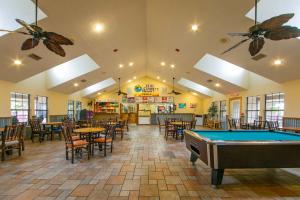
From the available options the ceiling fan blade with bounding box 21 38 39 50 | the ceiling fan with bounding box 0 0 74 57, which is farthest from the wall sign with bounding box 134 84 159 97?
the ceiling fan blade with bounding box 21 38 39 50

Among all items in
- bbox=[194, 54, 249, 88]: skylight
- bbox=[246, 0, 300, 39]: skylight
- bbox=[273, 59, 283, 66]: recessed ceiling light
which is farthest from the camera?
bbox=[194, 54, 249, 88]: skylight

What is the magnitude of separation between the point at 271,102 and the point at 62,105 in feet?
33.8

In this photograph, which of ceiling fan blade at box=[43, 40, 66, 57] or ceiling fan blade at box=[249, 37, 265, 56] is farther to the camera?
ceiling fan blade at box=[43, 40, 66, 57]

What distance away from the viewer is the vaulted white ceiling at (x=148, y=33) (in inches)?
164

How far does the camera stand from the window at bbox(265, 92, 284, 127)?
724 centimetres

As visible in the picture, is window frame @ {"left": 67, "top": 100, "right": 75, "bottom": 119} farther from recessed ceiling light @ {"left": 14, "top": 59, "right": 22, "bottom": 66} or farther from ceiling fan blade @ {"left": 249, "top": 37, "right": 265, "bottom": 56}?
ceiling fan blade @ {"left": 249, "top": 37, "right": 265, "bottom": 56}

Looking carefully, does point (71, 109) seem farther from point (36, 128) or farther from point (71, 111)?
point (36, 128)

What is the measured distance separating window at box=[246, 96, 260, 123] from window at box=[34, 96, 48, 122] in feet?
31.5

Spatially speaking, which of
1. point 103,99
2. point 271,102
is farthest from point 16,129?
point 103,99

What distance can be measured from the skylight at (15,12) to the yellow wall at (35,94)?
3286mm

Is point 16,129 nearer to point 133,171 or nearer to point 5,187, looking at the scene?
point 5,187

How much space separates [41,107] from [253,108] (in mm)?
10007

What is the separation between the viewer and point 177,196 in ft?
9.38

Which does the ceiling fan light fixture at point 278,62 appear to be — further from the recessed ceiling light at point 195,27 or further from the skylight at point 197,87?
the skylight at point 197,87
